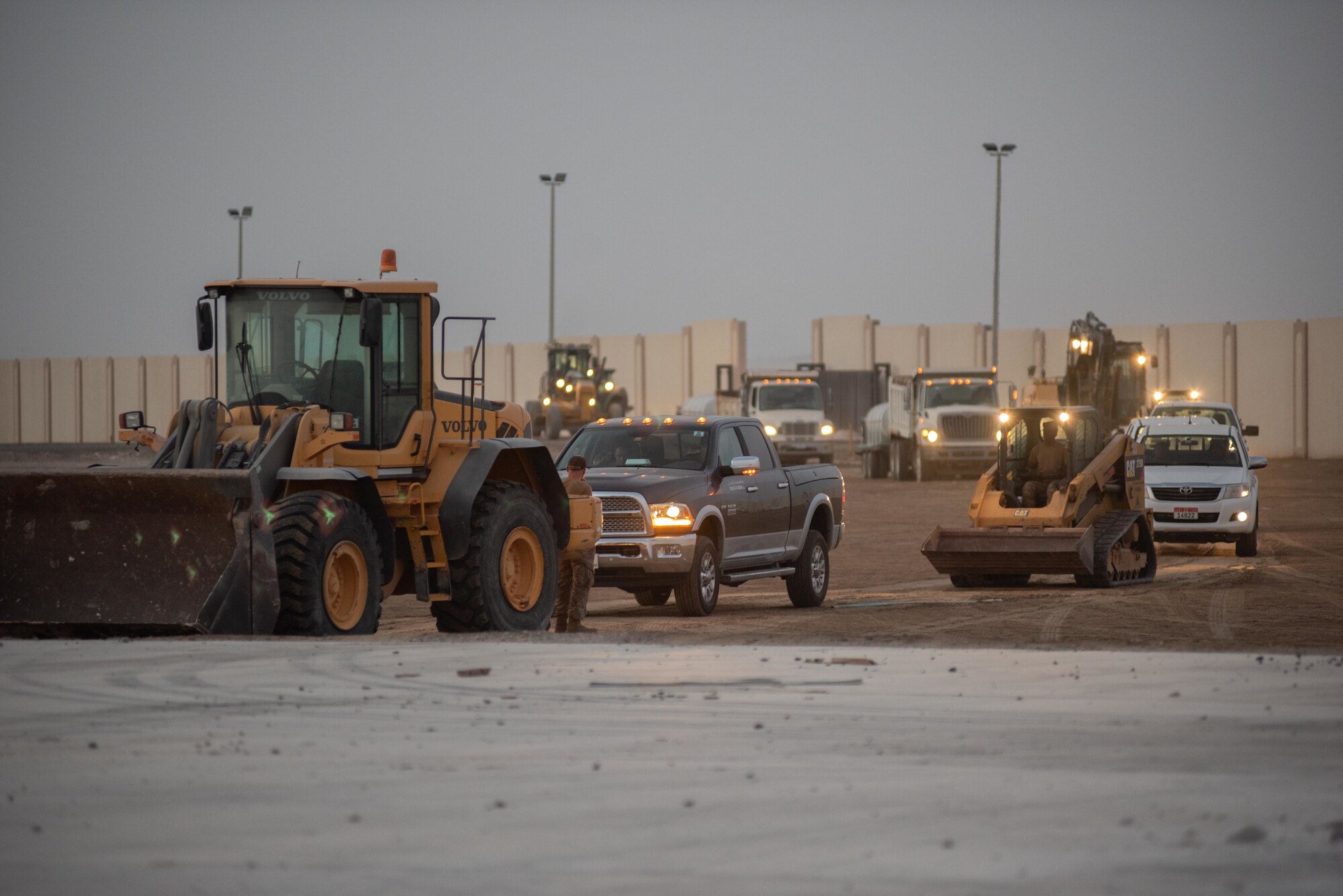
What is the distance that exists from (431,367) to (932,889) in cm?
934

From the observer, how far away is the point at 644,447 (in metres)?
18.7

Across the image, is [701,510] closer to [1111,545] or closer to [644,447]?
[644,447]

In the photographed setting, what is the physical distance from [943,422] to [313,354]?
34325mm

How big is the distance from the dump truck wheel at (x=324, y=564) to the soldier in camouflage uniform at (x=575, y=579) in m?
2.79

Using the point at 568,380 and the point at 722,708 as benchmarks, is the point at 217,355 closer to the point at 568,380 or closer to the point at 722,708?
the point at 722,708

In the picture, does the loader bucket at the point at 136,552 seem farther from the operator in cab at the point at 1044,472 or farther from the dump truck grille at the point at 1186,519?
the dump truck grille at the point at 1186,519

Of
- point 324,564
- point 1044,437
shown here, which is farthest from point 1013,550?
point 324,564

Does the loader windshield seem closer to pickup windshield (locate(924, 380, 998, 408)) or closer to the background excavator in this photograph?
the background excavator

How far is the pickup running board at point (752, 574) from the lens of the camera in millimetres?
18250

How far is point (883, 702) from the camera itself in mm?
9625

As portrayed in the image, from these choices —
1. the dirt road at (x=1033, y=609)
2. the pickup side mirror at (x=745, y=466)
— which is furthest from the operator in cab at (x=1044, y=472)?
the pickup side mirror at (x=745, y=466)

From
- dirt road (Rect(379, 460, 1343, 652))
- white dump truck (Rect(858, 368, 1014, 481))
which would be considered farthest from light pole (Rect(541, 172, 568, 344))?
dirt road (Rect(379, 460, 1343, 652))

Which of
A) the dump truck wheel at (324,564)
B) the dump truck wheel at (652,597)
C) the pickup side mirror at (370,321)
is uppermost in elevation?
the pickup side mirror at (370,321)

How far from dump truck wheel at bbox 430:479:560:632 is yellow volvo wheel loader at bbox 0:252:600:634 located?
17 millimetres
